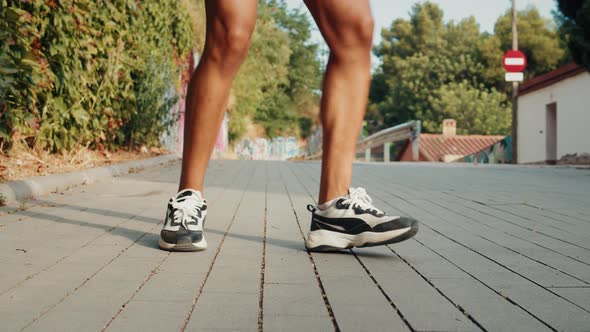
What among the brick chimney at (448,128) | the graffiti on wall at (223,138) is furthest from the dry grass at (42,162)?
the brick chimney at (448,128)

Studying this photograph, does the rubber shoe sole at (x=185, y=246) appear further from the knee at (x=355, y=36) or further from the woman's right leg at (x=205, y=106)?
the knee at (x=355, y=36)

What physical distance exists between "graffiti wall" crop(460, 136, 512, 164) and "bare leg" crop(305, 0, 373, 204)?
2622cm

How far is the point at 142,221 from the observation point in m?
3.83

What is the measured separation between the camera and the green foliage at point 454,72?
47.0 m

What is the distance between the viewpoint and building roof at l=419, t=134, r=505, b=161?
37.7 meters

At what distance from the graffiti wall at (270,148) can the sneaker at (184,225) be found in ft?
99.5

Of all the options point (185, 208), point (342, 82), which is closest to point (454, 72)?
point (342, 82)

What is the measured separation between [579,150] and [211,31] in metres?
19.6

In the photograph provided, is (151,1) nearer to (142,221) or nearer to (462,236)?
(142,221)

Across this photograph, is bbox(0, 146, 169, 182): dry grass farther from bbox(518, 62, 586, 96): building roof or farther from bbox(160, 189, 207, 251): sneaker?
bbox(518, 62, 586, 96): building roof

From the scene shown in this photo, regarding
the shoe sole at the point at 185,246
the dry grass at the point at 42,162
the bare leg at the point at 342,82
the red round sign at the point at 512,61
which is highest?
the red round sign at the point at 512,61

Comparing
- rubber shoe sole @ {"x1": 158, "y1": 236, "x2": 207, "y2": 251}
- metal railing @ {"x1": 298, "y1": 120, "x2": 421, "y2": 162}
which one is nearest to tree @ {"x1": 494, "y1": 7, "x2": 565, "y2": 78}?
metal railing @ {"x1": 298, "y1": 120, "x2": 421, "y2": 162}

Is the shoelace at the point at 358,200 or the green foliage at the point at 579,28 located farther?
the green foliage at the point at 579,28

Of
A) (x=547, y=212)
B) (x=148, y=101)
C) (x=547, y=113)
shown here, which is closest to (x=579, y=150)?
(x=547, y=113)
